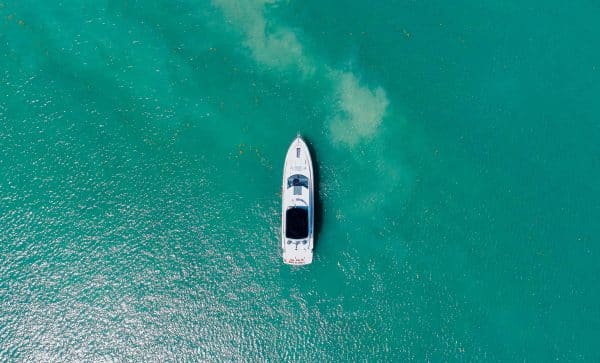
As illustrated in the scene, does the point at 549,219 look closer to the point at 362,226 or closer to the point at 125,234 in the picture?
the point at 362,226

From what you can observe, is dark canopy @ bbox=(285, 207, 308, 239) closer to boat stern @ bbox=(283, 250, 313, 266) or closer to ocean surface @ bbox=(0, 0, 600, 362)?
boat stern @ bbox=(283, 250, 313, 266)

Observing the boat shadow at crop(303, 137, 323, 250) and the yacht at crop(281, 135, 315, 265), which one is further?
the boat shadow at crop(303, 137, 323, 250)

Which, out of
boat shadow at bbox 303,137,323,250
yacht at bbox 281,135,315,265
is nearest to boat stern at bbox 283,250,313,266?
yacht at bbox 281,135,315,265

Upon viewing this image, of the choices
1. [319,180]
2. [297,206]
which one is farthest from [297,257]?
[319,180]

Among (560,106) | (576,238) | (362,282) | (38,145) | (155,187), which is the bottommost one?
(362,282)

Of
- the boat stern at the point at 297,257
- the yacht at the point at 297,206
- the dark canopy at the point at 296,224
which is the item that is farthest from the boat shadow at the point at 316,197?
the dark canopy at the point at 296,224

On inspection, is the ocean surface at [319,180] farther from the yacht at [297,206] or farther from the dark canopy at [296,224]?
the dark canopy at [296,224]

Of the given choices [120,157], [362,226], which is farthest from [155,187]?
[362,226]

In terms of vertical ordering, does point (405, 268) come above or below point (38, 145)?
below
